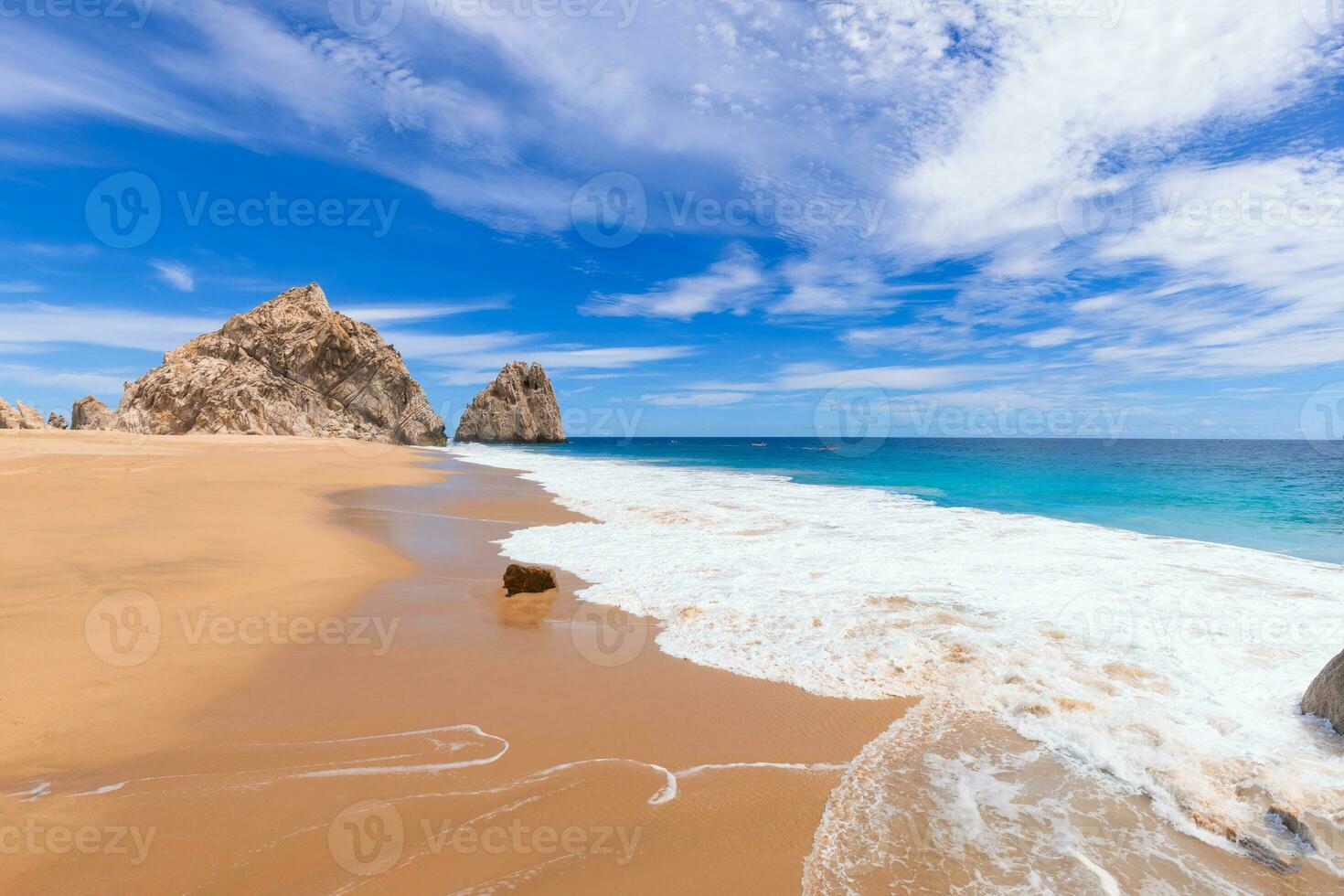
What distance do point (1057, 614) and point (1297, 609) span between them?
3677 millimetres

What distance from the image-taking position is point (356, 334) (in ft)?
233

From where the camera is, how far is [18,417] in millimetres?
47469

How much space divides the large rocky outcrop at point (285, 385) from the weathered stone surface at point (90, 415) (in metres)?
0.22

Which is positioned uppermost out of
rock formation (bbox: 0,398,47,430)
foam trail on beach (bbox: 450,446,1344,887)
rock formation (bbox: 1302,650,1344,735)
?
rock formation (bbox: 0,398,47,430)

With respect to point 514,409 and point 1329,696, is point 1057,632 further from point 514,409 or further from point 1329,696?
point 514,409

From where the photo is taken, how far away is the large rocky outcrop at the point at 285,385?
183 feet

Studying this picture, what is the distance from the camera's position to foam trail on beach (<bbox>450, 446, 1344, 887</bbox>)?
163 inches

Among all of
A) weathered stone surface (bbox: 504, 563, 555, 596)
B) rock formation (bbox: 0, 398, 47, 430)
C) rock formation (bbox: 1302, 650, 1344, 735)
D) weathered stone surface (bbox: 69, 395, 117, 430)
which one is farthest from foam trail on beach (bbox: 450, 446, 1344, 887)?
weathered stone surface (bbox: 69, 395, 117, 430)

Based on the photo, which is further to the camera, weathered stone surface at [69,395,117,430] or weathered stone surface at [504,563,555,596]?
weathered stone surface at [69,395,117,430]

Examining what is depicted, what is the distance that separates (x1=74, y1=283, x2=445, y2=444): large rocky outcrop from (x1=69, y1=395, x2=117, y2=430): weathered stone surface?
0.22 metres

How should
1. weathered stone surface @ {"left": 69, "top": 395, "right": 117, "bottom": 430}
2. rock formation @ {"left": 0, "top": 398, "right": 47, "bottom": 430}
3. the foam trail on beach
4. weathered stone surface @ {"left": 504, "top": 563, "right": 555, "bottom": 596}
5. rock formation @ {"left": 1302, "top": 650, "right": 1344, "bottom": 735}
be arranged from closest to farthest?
the foam trail on beach, rock formation @ {"left": 1302, "top": 650, "right": 1344, "bottom": 735}, weathered stone surface @ {"left": 504, "top": 563, "right": 555, "bottom": 596}, rock formation @ {"left": 0, "top": 398, "right": 47, "bottom": 430}, weathered stone surface @ {"left": 69, "top": 395, "right": 117, "bottom": 430}

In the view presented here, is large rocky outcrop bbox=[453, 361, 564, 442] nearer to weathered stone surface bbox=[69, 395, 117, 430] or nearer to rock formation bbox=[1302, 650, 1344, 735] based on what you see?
weathered stone surface bbox=[69, 395, 117, 430]

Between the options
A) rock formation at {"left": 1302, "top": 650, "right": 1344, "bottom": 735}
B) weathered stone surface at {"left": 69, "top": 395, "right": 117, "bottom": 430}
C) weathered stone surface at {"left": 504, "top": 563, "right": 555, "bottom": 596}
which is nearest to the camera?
rock formation at {"left": 1302, "top": 650, "right": 1344, "bottom": 735}

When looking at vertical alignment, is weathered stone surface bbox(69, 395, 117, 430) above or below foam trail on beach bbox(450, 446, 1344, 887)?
above
